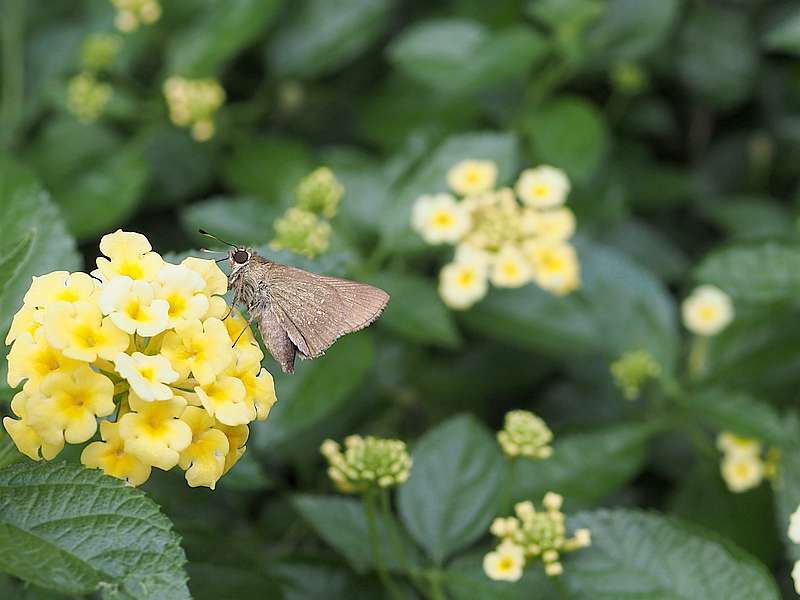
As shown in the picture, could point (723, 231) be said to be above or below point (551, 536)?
below

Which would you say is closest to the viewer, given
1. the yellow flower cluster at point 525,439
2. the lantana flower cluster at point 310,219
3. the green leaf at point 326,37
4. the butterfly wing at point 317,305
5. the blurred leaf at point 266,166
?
the butterfly wing at point 317,305

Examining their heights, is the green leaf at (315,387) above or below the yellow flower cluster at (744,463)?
above

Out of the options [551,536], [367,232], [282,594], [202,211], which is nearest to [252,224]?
[202,211]

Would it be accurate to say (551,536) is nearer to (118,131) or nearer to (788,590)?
(788,590)

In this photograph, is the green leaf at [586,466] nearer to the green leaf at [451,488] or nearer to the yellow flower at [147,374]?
the green leaf at [451,488]

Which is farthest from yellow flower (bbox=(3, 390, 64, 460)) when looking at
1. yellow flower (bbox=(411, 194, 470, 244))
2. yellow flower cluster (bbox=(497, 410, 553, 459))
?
yellow flower (bbox=(411, 194, 470, 244))

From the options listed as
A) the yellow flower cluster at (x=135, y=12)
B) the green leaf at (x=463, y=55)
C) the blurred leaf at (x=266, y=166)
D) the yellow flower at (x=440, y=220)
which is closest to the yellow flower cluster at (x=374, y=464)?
the yellow flower at (x=440, y=220)
